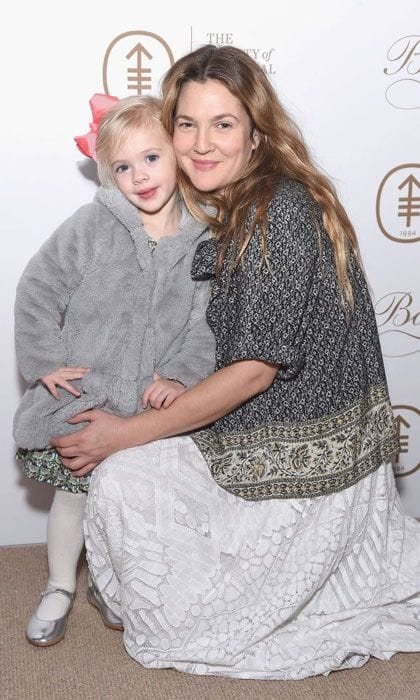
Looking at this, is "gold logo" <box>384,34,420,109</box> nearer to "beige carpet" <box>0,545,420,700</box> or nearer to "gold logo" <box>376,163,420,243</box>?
"gold logo" <box>376,163,420,243</box>

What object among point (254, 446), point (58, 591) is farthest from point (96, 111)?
point (58, 591)

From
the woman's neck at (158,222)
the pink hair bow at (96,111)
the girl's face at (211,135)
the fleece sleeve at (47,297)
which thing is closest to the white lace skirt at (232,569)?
the fleece sleeve at (47,297)

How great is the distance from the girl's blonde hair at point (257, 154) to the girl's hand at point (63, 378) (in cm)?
35

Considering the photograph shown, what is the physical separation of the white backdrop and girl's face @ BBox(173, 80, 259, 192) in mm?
319

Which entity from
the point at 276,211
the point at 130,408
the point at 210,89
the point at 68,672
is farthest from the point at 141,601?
the point at 210,89

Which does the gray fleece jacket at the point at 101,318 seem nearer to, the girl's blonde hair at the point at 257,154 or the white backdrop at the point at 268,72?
the girl's blonde hair at the point at 257,154

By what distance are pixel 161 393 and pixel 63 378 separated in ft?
0.64

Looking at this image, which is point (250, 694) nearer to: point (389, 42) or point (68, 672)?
point (68, 672)

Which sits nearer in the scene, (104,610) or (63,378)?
(63,378)

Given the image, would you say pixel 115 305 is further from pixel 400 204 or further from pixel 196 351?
pixel 400 204

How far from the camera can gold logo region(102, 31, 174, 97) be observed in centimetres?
231

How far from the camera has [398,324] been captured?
2.64m

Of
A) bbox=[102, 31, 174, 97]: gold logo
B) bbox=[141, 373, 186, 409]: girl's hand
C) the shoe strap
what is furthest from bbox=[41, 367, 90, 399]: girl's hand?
bbox=[102, 31, 174, 97]: gold logo

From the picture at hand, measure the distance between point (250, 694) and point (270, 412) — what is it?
1.77 feet
